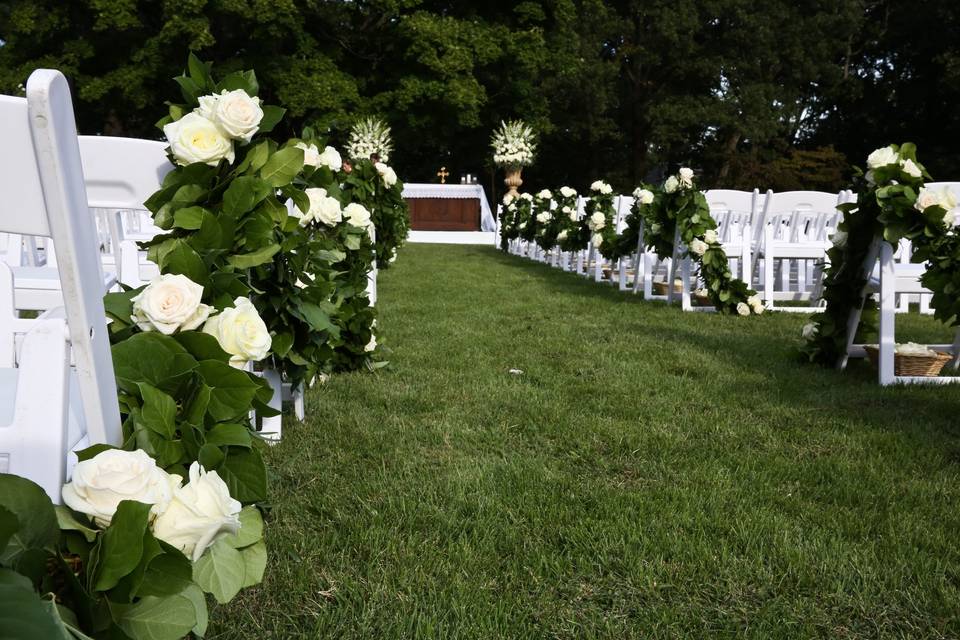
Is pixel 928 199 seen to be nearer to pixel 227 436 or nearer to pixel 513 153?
pixel 227 436

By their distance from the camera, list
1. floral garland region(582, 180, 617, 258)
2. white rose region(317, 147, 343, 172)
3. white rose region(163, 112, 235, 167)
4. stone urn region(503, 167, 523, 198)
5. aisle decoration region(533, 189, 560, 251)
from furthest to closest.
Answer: stone urn region(503, 167, 523, 198), aisle decoration region(533, 189, 560, 251), floral garland region(582, 180, 617, 258), white rose region(317, 147, 343, 172), white rose region(163, 112, 235, 167)

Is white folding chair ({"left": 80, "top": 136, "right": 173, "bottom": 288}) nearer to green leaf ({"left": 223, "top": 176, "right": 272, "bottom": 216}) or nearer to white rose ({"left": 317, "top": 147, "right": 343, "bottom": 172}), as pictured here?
green leaf ({"left": 223, "top": 176, "right": 272, "bottom": 216})

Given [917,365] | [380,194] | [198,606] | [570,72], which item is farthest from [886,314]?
[570,72]

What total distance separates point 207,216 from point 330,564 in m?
0.90

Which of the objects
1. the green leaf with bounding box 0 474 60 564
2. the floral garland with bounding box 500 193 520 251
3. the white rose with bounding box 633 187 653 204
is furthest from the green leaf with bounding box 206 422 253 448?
the floral garland with bounding box 500 193 520 251

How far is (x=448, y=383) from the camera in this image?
14.2ft

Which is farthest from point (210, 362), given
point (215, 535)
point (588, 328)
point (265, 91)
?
point (265, 91)

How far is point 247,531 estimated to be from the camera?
1.49 metres

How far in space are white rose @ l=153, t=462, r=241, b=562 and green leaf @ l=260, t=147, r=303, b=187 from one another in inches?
47.3

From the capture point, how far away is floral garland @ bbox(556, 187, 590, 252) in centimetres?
1260

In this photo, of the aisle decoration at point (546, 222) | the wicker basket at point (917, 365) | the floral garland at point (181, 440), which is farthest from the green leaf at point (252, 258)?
the aisle decoration at point (546, 222)

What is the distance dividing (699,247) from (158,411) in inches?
267

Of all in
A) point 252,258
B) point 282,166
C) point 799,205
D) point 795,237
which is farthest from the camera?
point 795,237

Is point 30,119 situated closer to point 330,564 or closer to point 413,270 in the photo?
point 330,564
